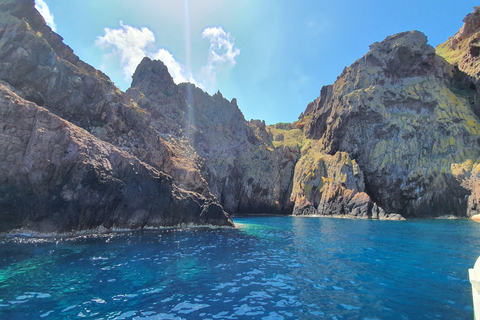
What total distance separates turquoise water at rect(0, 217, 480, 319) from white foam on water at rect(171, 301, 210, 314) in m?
0.03

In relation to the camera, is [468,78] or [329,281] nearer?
[329,281]

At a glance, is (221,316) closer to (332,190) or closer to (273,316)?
(273,316)

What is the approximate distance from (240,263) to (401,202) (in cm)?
6546

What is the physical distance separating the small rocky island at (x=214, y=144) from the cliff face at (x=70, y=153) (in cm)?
11

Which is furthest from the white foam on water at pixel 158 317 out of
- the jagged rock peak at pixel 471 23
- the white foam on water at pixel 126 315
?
the jagged rock peak at pixel 471 23

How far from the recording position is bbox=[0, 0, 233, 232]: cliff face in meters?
21.2

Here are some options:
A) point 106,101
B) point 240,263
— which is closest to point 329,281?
point 240,263

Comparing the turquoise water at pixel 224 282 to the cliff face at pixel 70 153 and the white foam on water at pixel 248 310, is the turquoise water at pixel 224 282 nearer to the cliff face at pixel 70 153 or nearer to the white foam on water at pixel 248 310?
the white foam on water at pixel 248 310

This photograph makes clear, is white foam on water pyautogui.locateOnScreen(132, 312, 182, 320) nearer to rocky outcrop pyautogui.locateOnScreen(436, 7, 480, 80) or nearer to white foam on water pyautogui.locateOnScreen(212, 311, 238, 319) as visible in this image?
white foam on water pyautogui.locateOnScreen(212, 311, 238, 319)

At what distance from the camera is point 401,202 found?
63.9m

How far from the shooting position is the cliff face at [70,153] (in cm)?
2125

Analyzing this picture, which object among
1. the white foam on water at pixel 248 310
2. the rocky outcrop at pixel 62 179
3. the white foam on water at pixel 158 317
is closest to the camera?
the white foam on water at pixel 158 317

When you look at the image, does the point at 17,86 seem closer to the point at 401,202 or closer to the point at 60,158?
the point at 60,158

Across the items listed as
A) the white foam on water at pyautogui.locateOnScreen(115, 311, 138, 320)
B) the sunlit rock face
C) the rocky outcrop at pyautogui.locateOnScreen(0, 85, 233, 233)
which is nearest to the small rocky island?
the rocky outcrop at pyautogui.locateOnScreen(0, 85, 233, 233)
